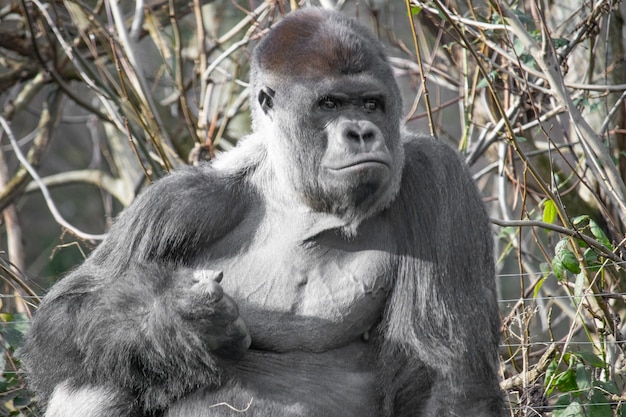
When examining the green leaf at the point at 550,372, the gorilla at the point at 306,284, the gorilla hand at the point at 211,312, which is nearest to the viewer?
the gorilla hand at the point at 211,312

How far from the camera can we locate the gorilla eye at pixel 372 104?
122 inches

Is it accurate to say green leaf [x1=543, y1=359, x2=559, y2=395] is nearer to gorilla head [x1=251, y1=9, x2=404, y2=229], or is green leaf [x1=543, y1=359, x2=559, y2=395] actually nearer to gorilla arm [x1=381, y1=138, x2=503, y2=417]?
gorilla arm [x1=381, y1=138, x2=503, y2=417]

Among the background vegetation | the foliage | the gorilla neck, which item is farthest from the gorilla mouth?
the foliage

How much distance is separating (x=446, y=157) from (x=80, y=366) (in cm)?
142

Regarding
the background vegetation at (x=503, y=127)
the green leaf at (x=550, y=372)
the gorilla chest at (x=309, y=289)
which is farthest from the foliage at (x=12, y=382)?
the green leaf at (x=550, y=372)

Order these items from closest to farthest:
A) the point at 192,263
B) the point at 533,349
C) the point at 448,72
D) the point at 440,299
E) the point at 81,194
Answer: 1. the point at 440,299
2. the point at 192,263
3. the point at 533,349
4. the point at 448,72
5. the point at 81,194

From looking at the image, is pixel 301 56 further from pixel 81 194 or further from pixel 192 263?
pixel 81 194

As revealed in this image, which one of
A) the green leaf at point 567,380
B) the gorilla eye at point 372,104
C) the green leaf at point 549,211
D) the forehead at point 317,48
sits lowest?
the green leaf at point 567,380

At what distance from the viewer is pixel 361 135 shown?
2.98m

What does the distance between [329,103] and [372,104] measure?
14 cm

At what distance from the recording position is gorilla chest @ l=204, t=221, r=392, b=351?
10.4 feet

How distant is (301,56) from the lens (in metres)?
3.17

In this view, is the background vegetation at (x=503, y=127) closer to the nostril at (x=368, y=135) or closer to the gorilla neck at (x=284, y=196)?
the gorilla neck at (x=284, y=196)

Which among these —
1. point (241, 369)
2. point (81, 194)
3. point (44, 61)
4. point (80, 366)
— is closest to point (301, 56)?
point (241, 369)
